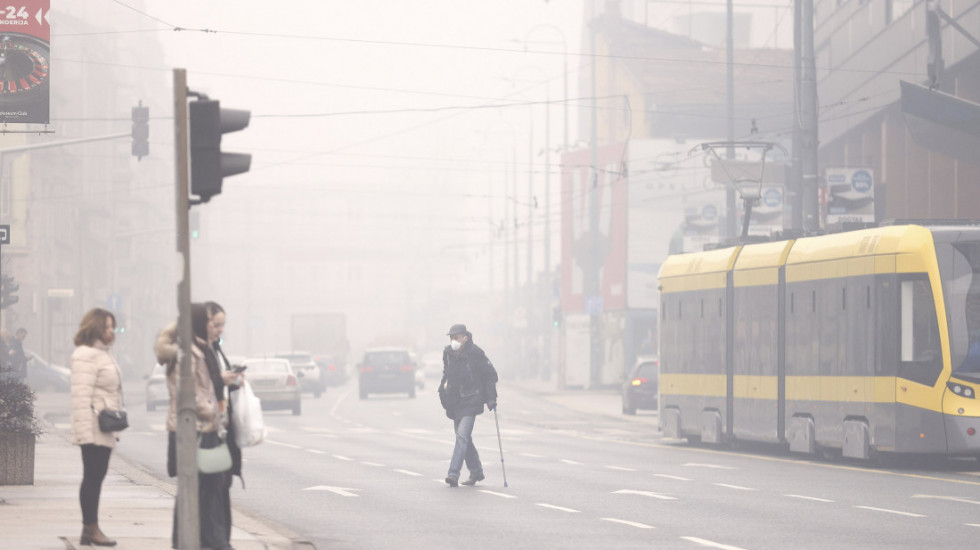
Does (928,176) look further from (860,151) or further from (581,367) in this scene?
(581,367)

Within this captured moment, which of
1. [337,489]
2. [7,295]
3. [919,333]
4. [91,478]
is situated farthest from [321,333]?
[91,478]

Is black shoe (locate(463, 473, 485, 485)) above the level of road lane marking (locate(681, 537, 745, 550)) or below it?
below

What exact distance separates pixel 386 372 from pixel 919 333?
38.7 meters

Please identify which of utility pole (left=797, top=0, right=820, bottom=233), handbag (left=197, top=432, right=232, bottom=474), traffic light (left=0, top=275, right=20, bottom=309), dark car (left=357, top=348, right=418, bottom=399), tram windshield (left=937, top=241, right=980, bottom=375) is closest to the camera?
handbag (left=197, top=432, right=232, bottom=474)

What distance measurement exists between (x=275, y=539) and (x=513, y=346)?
87078 millimetres

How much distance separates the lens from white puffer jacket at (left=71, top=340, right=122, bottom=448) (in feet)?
42.2

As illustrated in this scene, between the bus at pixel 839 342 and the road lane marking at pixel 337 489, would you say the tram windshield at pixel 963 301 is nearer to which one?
the bus at pixel 839 342

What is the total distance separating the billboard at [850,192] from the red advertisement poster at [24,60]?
15.4 metres

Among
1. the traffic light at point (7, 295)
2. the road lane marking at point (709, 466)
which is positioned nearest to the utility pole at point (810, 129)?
the road lane marking at point (709, 466)

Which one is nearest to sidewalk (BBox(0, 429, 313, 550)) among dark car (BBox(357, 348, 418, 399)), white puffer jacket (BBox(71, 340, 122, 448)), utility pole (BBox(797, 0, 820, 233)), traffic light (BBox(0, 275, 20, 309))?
white puffer jacket (BBox(71, 340, 122, 448))

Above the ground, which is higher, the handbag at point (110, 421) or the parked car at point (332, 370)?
the handbag at point (110, 421)

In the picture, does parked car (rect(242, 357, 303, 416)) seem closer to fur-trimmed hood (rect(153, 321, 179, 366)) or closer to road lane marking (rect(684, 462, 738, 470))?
→ road lane marking (rect(684, 462, 738, 470))

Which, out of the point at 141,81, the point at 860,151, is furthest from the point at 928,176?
the point at 141,81

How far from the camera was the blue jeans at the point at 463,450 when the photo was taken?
65.8 ft
